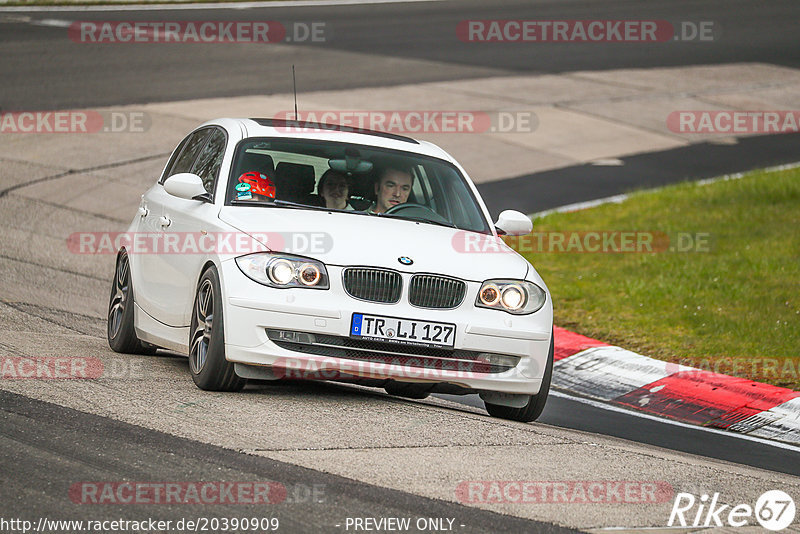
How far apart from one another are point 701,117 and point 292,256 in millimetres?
17401

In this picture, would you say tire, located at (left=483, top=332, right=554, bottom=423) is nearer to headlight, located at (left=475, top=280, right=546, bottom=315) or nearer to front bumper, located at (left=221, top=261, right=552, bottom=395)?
headlight, located at (left=475, top=280, right=546, bottom=315)

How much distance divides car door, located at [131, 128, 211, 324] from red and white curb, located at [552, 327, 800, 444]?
3.21m

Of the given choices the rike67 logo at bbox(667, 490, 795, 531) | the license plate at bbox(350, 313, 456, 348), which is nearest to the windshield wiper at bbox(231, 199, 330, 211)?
the license plate at bbox(350, 313, 456, 348)

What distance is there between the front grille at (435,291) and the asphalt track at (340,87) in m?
1.53

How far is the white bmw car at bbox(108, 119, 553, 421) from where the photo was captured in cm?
701

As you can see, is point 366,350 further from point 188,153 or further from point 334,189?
point 188,153

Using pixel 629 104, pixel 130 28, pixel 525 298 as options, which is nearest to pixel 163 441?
pixel 525 298

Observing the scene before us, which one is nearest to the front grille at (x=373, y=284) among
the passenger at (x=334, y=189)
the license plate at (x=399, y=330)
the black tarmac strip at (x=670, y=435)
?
the license plate at (x=399, y=330)

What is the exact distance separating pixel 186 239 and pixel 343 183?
1056mm

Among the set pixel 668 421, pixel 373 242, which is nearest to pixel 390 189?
pixel 373 242

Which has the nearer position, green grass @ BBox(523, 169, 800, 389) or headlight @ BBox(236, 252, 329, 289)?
headlight @ BBox(236, 252, 329, 289)

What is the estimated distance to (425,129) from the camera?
811 inches

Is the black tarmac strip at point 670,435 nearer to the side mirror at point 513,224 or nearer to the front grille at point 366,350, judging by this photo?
the side mirror at point 513,224

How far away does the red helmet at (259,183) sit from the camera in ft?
26.2
